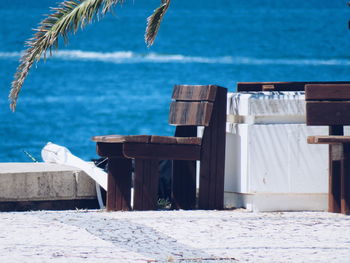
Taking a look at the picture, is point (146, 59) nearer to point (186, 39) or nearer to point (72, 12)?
point (186, 39)

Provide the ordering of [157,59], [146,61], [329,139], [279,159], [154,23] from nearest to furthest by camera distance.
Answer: [329,139], [279,159], [154,23], [146,61], [157,59]

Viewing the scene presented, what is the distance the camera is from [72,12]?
27.3ft

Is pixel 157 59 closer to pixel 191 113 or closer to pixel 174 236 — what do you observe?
pixel 191 113

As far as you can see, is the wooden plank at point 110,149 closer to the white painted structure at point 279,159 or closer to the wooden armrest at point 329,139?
the white painted structure at point 279,159

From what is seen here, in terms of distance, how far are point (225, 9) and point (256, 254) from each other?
131145 mm

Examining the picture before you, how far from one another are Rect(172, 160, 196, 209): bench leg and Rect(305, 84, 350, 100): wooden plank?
1.22 m

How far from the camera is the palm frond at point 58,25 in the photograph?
8281 mm

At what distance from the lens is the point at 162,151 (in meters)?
8.05

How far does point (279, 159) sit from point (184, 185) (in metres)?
0.89

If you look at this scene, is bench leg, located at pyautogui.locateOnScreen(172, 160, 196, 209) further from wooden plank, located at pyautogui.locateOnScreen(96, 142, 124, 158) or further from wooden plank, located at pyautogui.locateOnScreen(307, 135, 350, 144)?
wooden plank, located at pyautogui.locateOnScreen(307, 135, 350, 144)

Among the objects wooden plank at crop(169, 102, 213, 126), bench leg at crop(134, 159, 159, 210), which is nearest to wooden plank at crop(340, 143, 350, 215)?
wooden plank at crop(169, 102, 213, 126)

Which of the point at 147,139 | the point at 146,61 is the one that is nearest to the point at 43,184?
the point at 147,139

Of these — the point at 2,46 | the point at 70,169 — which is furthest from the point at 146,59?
the point at 70,169

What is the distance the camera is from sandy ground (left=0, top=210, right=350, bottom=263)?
5.86 metres
